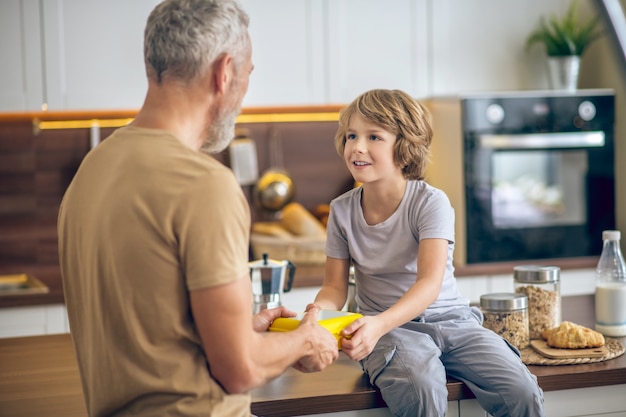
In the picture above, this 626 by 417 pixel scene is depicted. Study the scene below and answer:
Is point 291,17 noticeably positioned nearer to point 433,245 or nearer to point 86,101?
point 86,101

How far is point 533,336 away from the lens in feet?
6.19

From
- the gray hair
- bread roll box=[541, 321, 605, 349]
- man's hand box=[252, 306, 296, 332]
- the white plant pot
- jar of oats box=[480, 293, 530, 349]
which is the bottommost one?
bread roll box=[541, 321, 605, 349]

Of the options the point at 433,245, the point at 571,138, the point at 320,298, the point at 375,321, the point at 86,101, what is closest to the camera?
the point at 375,321

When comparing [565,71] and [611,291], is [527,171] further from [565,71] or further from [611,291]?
[611,291]

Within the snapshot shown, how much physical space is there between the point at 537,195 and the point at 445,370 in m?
1.99

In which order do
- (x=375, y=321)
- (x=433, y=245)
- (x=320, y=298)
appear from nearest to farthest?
(x=375, y=321), (x=433, y=245), (x=320, y=298)

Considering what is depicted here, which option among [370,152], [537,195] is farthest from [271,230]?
[370,152]

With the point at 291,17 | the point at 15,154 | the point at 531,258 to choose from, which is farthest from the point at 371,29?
the point at 15,154

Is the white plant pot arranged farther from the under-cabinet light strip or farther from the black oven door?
the under-cabinet light strip

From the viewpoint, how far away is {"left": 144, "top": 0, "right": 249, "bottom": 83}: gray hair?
47.6 inches

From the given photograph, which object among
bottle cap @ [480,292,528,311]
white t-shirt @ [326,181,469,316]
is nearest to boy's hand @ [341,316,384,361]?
white t-shirt @ [326,181,469,316]

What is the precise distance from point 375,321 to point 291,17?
2090mm

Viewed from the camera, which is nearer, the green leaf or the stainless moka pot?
the stainless moka pot

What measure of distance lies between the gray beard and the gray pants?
1.74 feet
